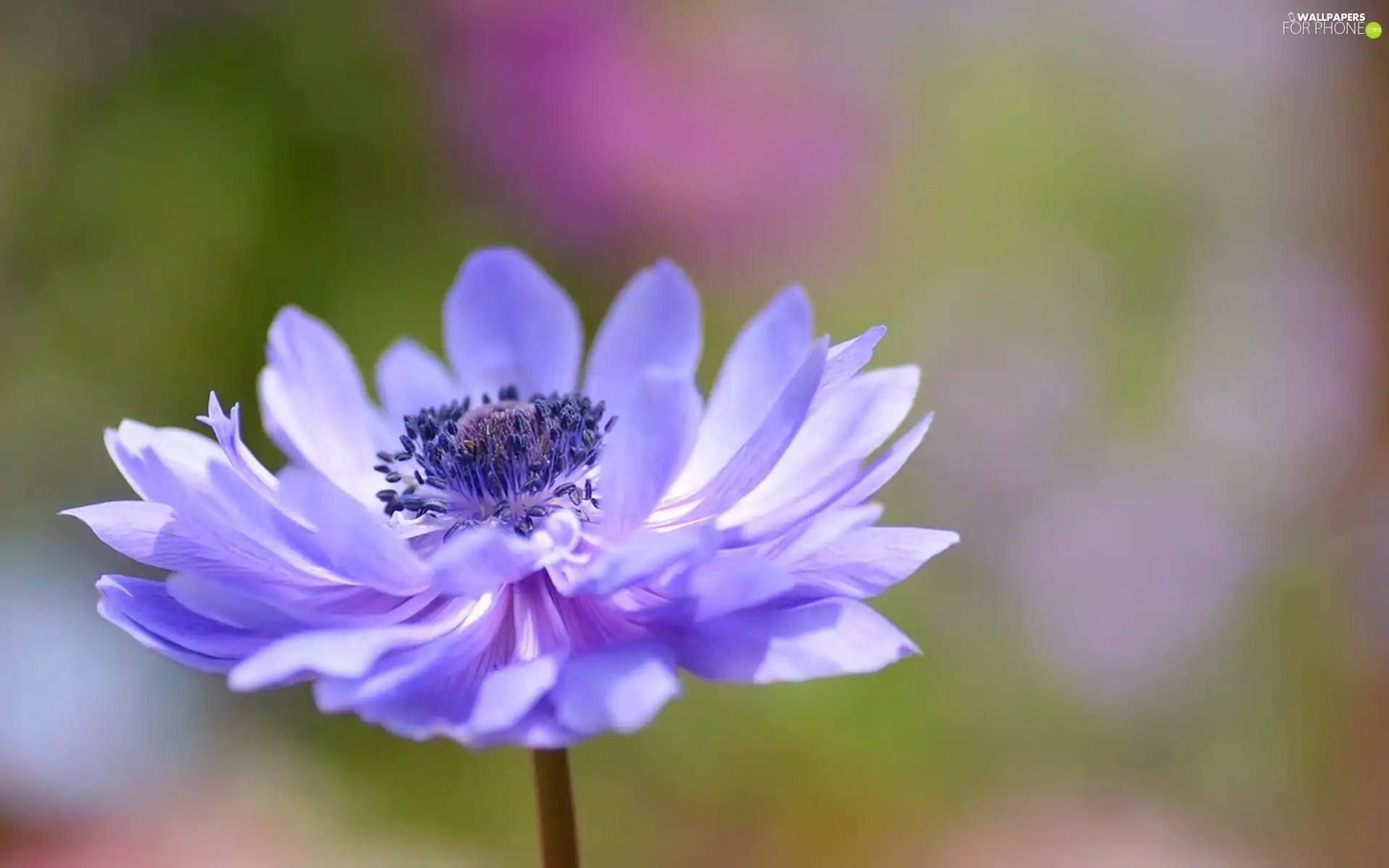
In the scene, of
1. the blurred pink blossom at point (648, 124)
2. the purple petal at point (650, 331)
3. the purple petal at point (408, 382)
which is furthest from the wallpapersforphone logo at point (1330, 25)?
the purple petal at point (408, 382)

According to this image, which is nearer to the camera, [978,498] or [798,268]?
[978,498]

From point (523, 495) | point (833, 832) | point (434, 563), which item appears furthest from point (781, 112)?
point (434, 563)

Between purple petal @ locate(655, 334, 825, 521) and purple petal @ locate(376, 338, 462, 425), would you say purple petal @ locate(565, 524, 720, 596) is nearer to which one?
Answer: purple petal @ locate(655, 334, 825, 521)

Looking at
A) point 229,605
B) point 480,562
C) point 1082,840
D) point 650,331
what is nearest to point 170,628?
point 229,605

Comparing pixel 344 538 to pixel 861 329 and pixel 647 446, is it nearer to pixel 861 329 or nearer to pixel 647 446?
pixel 647 446

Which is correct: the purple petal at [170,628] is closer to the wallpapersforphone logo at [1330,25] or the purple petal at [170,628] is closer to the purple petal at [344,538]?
the purple petal at [344,538]

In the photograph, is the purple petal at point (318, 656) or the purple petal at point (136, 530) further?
the purple petal at point (136, 530)

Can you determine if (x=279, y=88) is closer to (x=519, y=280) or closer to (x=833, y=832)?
(x=519, y=280)
